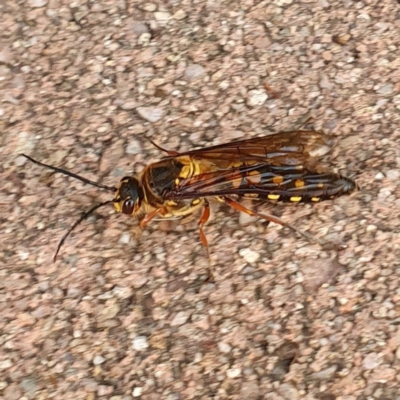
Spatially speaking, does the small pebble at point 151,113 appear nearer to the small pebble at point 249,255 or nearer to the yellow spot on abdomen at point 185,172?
the yellow spot on abdomen at point 185,172

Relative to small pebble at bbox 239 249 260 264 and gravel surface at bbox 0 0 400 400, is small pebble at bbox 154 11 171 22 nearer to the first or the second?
gravel surface at bbox 0 0 400 400

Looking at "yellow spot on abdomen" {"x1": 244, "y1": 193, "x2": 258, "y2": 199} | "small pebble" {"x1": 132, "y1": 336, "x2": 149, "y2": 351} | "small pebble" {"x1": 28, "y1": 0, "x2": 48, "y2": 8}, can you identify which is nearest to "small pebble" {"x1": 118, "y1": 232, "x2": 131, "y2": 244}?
"small pebble" {"x1": 132, "y1": 336, "x2": 149, "y2": 351}

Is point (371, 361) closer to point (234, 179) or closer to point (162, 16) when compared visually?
point (234, 179)

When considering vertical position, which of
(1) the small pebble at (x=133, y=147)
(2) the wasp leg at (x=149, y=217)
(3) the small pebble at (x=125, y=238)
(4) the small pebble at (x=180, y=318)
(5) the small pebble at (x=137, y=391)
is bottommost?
(5) the small pebble at (x=137, y=391)

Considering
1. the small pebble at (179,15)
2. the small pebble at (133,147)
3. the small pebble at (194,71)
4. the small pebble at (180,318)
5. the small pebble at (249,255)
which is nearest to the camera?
the small pebble at (180,318)

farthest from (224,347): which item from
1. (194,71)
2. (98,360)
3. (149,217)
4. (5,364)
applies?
(194,71)

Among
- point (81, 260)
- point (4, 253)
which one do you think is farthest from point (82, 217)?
point (4, 253)

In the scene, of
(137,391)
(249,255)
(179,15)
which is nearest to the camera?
(137,391)

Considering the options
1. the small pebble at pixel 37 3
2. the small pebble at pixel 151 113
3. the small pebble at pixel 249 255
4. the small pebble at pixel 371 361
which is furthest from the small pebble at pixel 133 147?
the small pebble at pixel 371 361
